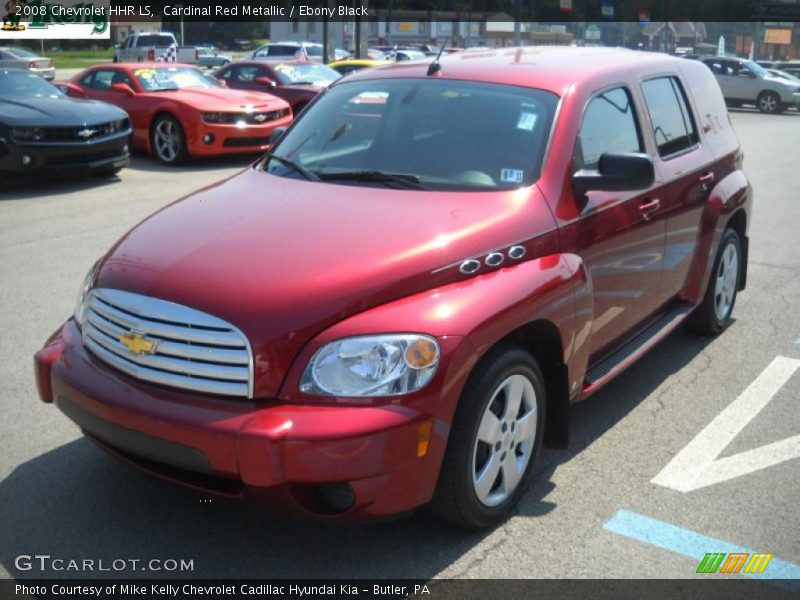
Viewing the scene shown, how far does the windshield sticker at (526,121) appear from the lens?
4.26m

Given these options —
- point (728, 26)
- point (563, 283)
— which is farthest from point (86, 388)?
point (728, 26)

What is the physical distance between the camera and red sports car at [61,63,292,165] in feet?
43.5

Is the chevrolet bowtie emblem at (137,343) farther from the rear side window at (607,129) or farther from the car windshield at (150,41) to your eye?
the car windshield at (150,41)

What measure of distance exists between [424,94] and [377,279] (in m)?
1.60

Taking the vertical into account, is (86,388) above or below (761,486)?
above

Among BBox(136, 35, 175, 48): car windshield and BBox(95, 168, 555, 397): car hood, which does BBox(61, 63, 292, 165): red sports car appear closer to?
BBox(95, 168, 555, 397): car hood

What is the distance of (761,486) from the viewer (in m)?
4.07

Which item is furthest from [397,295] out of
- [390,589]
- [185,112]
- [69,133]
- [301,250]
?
[185,112]

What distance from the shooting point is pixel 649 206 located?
4719 mm

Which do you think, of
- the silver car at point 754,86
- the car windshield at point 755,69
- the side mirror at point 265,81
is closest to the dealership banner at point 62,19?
the side mirror at point 265,81

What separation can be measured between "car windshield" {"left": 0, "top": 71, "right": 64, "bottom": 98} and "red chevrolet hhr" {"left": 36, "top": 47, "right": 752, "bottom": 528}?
322 inches

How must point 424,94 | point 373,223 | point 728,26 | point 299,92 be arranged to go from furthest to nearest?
1. point 728,26
2. point 299,92
3. point 424,94
4. point 373,223

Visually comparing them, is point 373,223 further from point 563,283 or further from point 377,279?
point 563,283

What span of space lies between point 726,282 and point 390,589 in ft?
12.4
